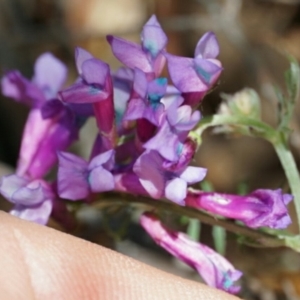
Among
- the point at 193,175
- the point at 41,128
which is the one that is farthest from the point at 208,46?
the point at 41,128

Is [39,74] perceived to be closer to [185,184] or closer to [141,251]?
[185,184]

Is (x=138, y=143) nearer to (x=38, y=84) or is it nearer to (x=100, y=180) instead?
(x=100, y=180)

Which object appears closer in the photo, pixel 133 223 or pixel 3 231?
pixel 3 231

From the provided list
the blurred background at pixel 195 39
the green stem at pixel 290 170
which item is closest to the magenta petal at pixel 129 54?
the green stem at pixel 290 170

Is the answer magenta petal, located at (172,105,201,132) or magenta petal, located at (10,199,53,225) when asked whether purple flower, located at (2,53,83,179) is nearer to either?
magenta petal, located at (10,199,53,225)

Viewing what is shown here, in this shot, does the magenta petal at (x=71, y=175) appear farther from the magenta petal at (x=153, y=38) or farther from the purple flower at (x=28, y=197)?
Answer: the magenta petal at (x=153, y=38)

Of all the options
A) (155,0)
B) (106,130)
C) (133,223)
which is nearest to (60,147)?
(106,130)
